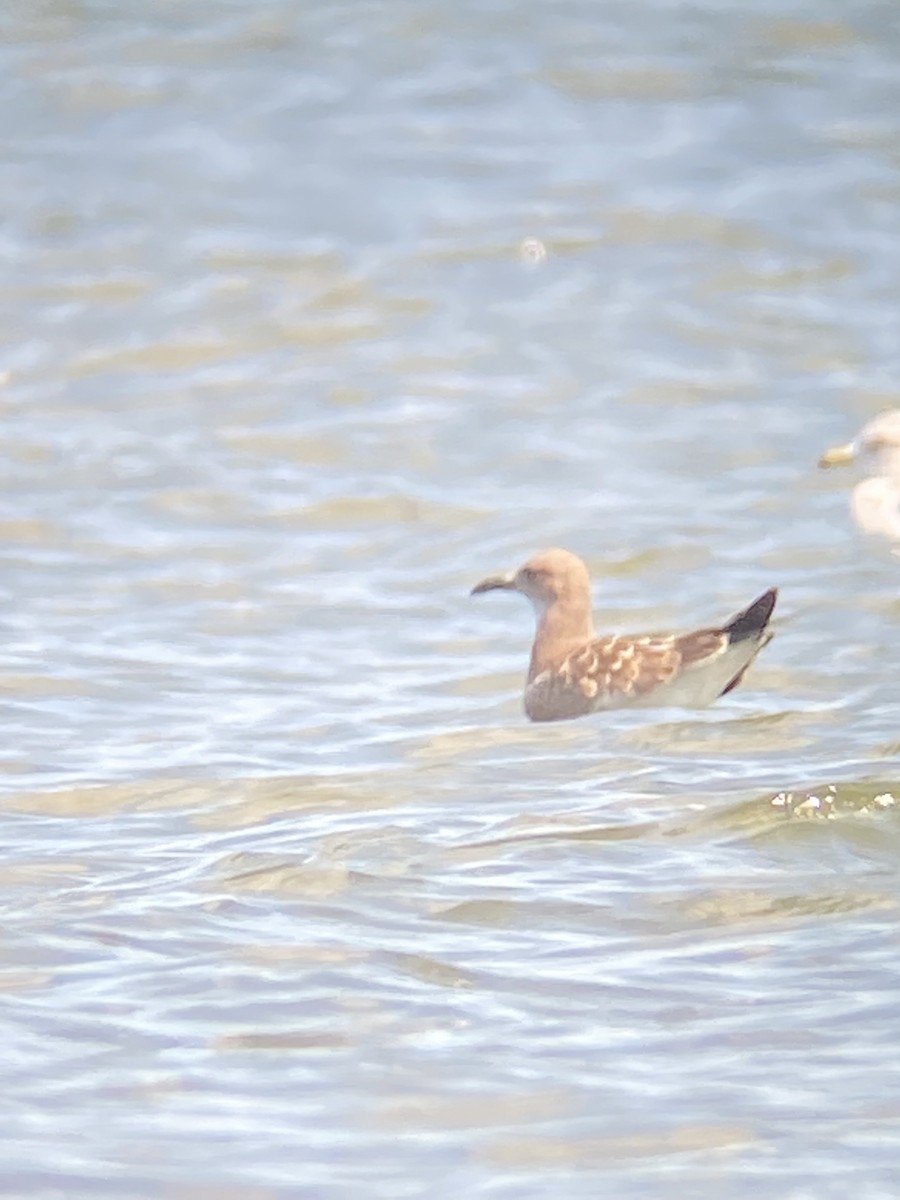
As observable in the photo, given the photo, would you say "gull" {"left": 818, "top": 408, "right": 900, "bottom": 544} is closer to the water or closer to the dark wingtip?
the water

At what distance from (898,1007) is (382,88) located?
1115 cm

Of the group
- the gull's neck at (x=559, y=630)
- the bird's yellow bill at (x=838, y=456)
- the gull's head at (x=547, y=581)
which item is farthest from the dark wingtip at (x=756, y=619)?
the bird's yellow bill at (x=838, y=456)

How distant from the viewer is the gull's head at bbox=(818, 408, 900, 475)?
10414 millimetres

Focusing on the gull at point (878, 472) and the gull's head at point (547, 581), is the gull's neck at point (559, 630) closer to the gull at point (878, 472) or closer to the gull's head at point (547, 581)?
the gull's head at point (547, 581)

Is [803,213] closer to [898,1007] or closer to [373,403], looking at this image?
[373,403]

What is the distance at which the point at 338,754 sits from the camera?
8062 millimetres

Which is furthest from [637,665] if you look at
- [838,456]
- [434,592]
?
[838,456]

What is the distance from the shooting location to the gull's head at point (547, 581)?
31.5 feet

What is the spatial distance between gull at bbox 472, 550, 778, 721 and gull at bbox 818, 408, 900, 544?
1.34 metres

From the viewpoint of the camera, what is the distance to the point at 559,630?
31.1 ft

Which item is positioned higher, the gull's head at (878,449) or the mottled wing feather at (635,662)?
the gull's head at (878,449)

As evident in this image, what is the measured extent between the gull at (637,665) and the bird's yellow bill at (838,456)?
143 centimetres

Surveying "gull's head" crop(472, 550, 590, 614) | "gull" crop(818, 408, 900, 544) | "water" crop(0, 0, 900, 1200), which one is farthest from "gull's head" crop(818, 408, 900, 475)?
"gull's head" crop(472, 550, 590, 614)

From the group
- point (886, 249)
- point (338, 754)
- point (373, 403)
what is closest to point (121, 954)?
point (338, 754)
